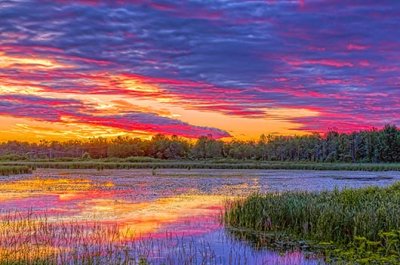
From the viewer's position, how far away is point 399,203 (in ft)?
60.5

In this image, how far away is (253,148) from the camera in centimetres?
14512

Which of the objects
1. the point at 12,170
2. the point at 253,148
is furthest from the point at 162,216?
the point at 253,148

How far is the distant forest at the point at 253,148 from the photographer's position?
110 metres

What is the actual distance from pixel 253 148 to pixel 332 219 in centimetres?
12906

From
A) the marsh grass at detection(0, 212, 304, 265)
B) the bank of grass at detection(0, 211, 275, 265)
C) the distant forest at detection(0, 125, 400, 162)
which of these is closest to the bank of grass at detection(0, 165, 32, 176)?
the bank of grass at detection(0, 211, 275, 265)

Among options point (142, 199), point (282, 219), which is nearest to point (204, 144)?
point (142, 199)

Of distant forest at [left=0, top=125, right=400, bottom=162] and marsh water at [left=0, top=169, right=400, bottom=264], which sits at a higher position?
distant forest at [left=0, top=125, right=400, bottom=162]

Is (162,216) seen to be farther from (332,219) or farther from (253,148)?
(253,148)

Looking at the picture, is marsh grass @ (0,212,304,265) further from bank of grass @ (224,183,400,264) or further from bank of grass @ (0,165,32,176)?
bank of grass @ (0,165,32,176)

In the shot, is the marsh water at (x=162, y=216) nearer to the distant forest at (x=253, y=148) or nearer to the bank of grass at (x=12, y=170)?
the bank of grass at (x=12, y=170)

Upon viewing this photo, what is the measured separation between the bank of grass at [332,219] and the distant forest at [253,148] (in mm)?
91389

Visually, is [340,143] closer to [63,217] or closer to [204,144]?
[204,144]

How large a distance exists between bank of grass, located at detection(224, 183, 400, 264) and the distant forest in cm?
9139

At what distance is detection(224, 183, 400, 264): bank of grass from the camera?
14.7 metres
